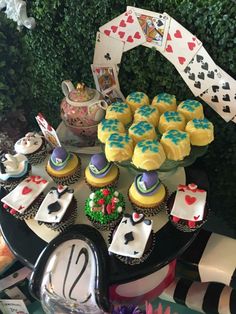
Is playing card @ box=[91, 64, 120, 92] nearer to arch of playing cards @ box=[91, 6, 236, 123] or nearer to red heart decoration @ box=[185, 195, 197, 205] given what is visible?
arch of playing cards @ box=[91, 6, 236, 123]

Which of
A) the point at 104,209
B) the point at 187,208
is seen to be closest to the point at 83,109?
the point at 104,209

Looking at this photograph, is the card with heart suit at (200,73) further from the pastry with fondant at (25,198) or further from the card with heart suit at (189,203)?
the pastry with fondant at (25,198)

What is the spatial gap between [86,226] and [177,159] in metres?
0.32

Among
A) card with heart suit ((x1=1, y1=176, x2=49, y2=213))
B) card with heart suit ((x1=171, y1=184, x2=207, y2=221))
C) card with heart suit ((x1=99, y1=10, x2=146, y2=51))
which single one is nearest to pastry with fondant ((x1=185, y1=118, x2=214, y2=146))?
card with heart suit ((x1=171, y1=184, x2=207, y2=221))

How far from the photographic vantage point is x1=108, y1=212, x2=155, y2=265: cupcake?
1045 millimetres

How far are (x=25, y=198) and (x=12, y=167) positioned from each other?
0.40 ft

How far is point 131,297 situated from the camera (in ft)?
3.91

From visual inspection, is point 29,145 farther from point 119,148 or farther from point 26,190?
point 119,148

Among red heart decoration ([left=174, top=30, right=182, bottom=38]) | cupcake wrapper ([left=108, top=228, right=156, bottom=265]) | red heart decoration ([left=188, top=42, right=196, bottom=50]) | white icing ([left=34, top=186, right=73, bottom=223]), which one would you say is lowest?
cupcake wrapper ([left=108, top=228, right=156, bottom=265])

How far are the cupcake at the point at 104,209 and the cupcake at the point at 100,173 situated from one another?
0.06 m


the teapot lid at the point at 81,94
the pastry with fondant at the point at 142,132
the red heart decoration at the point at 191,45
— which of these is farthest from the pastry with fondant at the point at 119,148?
the red heart decoration at the point at 191,45

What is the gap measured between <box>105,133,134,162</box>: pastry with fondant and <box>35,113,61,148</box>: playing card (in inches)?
8.7

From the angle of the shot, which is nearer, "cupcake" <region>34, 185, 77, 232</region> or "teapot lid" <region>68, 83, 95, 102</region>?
"cupcake" <region>34, 185, 77, 232</region>

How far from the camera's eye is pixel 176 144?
3.64 ft
